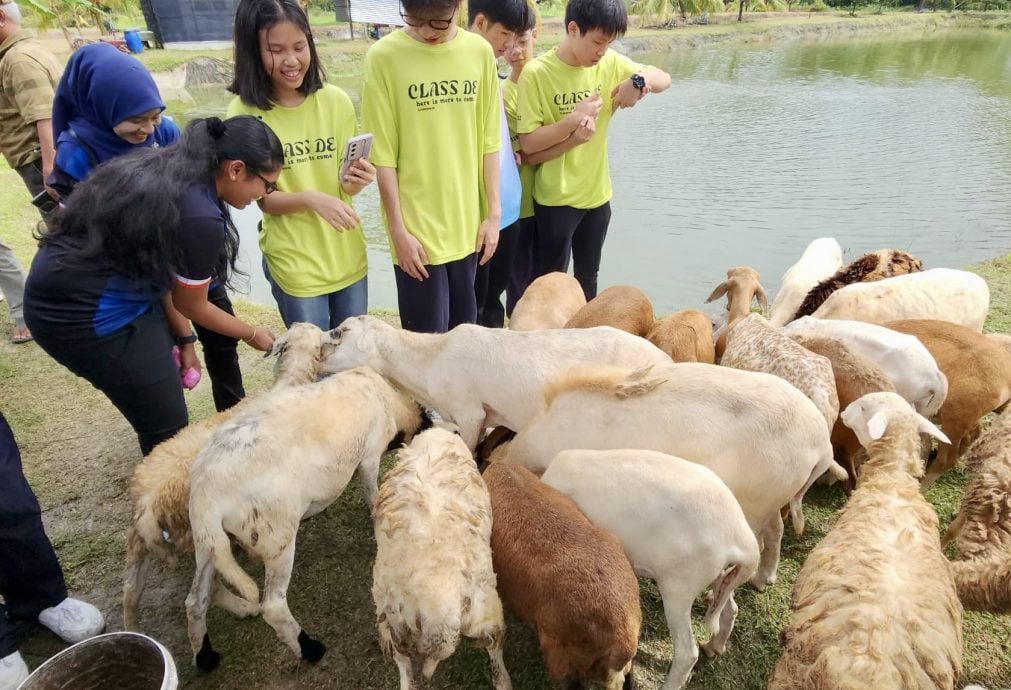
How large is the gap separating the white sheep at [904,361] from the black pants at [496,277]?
2.30m

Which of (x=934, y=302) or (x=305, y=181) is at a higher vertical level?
(x=305, y=181)

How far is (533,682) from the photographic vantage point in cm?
282

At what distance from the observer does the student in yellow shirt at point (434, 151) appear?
11.1ft

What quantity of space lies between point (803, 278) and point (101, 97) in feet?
17.8

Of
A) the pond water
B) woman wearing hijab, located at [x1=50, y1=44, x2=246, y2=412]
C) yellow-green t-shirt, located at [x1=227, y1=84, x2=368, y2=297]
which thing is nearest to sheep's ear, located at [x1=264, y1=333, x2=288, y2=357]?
yellow-green t-shirt, located at [x1=227, y1=84, x2=368, y2=297]

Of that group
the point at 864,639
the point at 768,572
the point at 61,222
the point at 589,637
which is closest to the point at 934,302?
the point at 768,572

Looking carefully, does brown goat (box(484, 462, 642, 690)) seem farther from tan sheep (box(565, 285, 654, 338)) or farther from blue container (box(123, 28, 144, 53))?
blue container (box(123, 28, 144, 53))

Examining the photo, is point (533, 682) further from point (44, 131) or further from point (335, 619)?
point (44, 131)

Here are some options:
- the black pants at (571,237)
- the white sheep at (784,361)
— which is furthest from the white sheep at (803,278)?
the black pants at (571,237)

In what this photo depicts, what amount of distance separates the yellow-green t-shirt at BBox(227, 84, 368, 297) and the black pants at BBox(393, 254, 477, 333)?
0.40m

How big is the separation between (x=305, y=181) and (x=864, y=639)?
11.7ft

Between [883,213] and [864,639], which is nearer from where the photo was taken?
[864,639]

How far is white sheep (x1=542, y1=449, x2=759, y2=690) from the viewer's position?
2.36 metres

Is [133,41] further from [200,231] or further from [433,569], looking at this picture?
[433,569]
